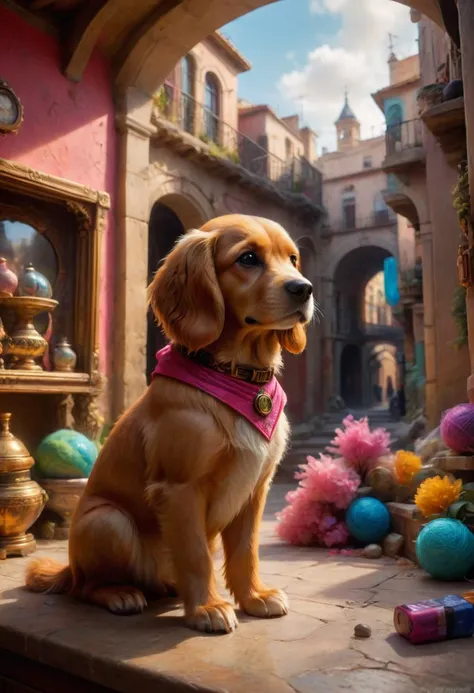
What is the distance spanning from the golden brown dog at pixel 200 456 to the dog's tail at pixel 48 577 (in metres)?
0.31

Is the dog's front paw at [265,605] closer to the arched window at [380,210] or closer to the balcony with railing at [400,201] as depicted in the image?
the balcony with railing at [400,201]

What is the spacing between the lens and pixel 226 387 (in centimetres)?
225

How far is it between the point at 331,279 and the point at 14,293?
1652 cm

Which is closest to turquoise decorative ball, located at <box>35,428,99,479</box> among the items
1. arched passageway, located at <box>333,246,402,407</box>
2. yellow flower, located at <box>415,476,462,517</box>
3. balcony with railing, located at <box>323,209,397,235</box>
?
yellow flower, located at <box>415,476,462,517</box>

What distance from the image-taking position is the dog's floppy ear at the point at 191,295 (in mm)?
2178

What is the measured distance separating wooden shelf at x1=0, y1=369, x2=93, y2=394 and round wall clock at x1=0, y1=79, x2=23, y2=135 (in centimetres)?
208

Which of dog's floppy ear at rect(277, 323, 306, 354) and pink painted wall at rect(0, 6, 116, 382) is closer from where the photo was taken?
dog's floppy ear at rect(277, 323, 306, 354)

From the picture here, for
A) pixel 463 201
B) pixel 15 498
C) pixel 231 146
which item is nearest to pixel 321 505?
pixel 15 498

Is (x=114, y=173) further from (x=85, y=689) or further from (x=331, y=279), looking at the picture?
(x=331, y=279)

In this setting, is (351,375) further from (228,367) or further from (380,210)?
(228,367)

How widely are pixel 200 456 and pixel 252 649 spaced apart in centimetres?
65

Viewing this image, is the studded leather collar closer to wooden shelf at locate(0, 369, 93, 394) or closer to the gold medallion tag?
the gold medallion tag

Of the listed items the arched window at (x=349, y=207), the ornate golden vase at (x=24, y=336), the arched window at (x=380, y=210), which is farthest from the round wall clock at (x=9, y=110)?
the arched window at (x=349, y=207)

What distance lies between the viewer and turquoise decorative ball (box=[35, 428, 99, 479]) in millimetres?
4891
